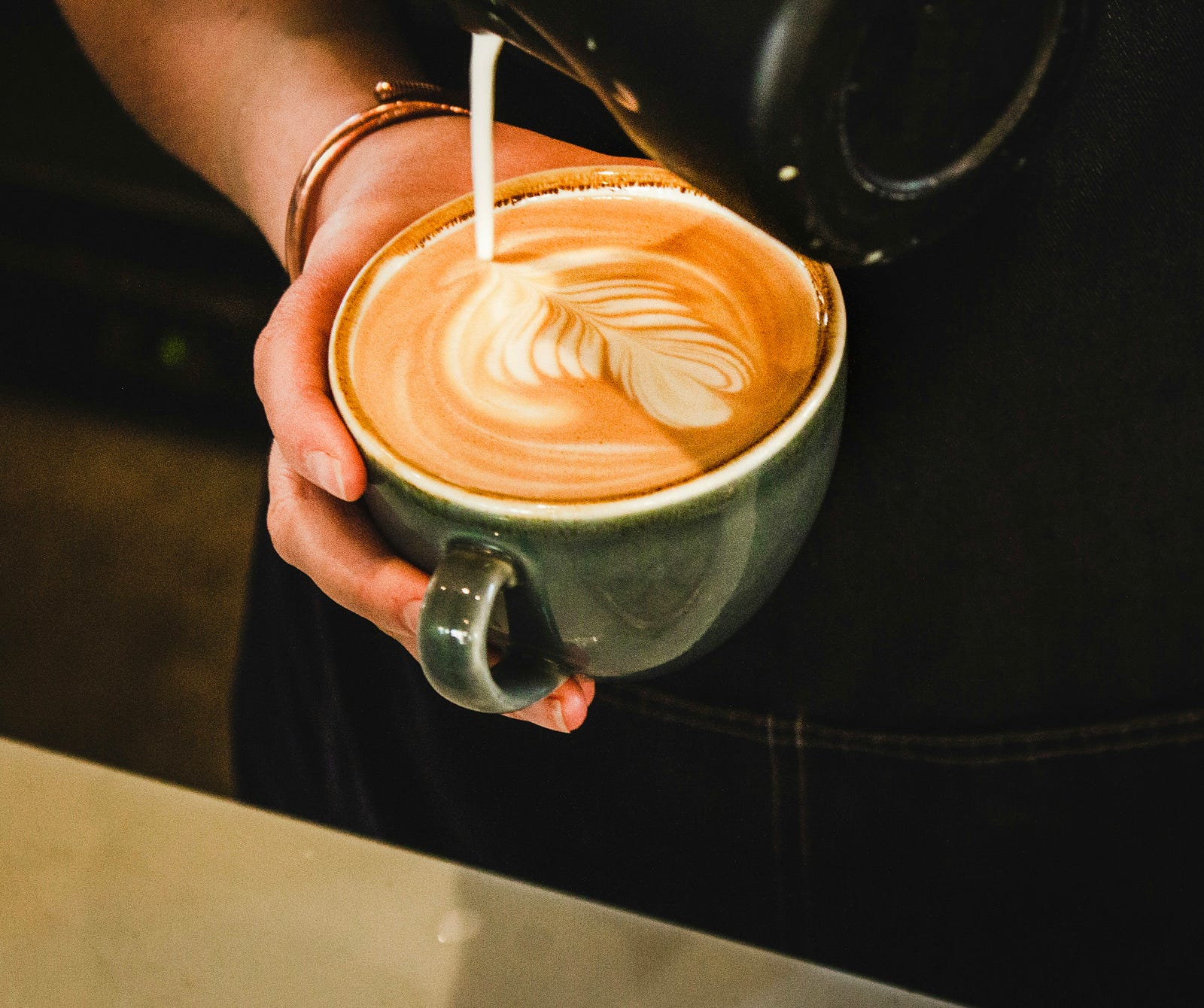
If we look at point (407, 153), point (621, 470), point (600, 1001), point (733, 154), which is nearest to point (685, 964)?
point (600, 1001)

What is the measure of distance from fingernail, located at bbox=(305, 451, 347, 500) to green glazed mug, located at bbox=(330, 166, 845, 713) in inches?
0.5

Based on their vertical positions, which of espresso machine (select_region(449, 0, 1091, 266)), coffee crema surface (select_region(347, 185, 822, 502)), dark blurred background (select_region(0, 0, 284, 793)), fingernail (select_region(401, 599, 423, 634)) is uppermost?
espresso machine (select_region(449, 0, 1091, 266))

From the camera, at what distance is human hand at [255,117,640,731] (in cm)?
44

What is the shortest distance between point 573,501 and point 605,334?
14 cm

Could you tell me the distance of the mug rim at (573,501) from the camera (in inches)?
14.7

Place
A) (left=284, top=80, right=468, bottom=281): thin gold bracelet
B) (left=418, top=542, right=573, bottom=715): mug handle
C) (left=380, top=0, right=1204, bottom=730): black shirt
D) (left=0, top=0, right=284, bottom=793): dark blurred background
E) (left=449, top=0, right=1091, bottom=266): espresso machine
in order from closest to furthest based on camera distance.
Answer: (left=449, top=0, right=1091, bottom=266): espresso machine, (left=418, top=542, right=573, bottom=715): mug handle, (left=380, top=0, right=1204, bottom=730): black shirt, (left=284, top=80, right=468, bottom=281): thin gold bracelet, (left=0, top=0, right=284, bottom=793): dark blurred background

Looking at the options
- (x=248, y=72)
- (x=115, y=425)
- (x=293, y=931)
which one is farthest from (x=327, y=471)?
(x=115, y=425)

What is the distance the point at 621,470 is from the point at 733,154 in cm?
17

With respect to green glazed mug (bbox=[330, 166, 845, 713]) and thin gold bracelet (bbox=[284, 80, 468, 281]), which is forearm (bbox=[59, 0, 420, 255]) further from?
green glazed mug (bbox=[330, 166, 845, 713])

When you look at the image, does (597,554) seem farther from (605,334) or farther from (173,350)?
(173,350)

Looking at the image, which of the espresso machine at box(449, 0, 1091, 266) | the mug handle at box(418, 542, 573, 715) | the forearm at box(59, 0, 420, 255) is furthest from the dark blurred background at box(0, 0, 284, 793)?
the espresso machine at box(449, 0, 1091, 266)

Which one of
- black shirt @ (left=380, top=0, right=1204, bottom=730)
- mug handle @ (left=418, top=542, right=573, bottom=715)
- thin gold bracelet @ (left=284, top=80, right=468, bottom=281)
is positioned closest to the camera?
mug handle @ (left=418, top=542, right=573, bottom=715)

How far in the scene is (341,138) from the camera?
69 centimetres

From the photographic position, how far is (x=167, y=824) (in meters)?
0.46
